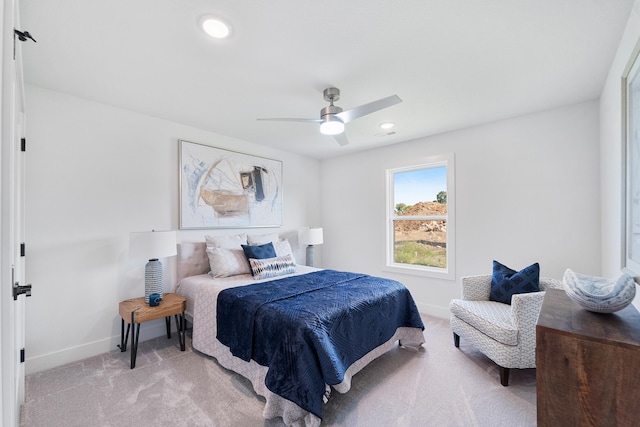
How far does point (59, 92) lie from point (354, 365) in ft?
11.5

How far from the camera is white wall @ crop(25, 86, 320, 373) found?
244 centimetres

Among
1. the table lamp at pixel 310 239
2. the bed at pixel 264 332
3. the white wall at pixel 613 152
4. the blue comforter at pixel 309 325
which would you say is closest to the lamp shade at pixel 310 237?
the table lamp at pixel 310 239

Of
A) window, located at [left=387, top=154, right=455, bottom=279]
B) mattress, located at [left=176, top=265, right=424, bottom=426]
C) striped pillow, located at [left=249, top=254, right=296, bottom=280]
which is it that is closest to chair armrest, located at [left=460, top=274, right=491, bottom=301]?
mattress, located at [left=176, top=265, right=424, bottom=426]

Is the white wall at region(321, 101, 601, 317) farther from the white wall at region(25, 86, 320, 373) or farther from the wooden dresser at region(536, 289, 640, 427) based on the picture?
the white wall at region(25, 86, 320, 373)

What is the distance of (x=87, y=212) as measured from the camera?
2.68 meters

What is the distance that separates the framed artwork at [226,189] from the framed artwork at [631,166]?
3688mm

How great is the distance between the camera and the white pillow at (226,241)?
3.43 m

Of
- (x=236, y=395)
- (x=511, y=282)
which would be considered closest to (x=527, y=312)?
(x=511, y=282)

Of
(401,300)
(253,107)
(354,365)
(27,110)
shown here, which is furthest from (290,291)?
(27,110)

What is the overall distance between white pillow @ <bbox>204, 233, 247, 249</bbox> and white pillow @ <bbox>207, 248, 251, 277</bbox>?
0.12 meters

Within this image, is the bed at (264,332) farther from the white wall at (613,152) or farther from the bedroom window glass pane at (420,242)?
the white wall at (613,152)

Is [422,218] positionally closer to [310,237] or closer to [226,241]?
[310,237]

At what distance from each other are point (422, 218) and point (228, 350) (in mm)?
3032

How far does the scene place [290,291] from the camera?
255 centimetres
